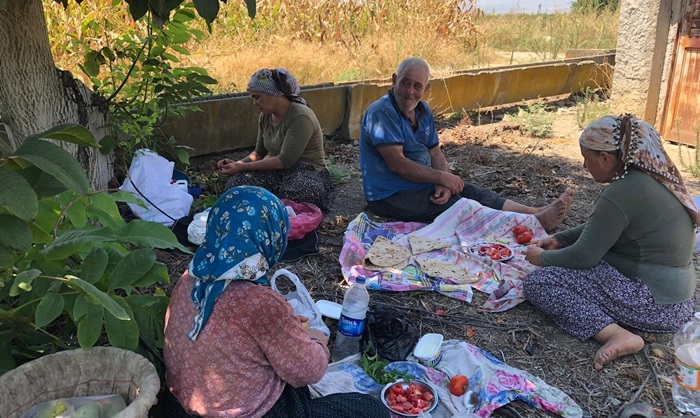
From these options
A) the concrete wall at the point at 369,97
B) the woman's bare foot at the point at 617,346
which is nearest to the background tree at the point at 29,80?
the concrete wall at the point at 369,97

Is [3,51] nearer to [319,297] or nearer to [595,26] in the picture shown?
[319,297]

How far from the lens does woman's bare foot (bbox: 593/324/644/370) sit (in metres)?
3.08

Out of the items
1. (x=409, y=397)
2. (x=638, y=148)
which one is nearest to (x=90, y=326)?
(x=409, y=397)

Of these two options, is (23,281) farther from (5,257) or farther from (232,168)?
(232,168)

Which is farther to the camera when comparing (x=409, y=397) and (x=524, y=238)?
(x=524, y=238)

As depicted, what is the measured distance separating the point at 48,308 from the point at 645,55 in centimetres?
752

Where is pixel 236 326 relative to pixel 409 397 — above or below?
above

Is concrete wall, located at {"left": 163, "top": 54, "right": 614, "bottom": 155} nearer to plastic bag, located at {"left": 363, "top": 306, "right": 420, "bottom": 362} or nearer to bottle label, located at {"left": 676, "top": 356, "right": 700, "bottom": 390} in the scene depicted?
plastic bag, located at {"left": 363, "top": 306, "right": 420, "bottom": 362}

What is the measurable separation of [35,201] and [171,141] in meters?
3.70

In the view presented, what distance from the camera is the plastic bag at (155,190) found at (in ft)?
14.6

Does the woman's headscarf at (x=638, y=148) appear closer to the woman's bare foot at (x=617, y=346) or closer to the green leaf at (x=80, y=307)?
the woman's bare foot at (x=617, y=346)

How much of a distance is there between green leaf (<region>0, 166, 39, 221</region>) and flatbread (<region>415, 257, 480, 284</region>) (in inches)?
106

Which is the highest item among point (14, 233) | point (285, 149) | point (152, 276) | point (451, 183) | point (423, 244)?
point (14, 233)

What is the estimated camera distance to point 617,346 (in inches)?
122
